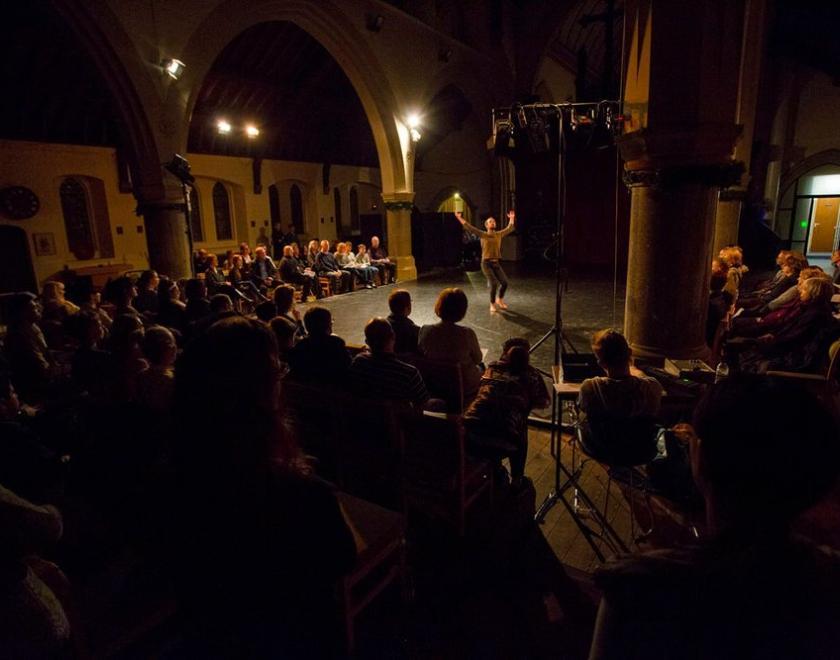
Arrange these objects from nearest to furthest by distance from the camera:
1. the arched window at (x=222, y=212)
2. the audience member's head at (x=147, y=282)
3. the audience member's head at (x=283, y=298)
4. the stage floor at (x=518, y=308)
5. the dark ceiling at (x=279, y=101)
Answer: the audience member's head at (x=283, y=298) → the audience member's head at (x=147, y=282) → the stage floor at (x=518, y=308) → the dark ceiling at (x=279, y=101) → the arched window at (x=222, y=212)

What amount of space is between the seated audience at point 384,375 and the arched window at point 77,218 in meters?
10.6

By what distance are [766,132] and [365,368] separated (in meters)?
15.8

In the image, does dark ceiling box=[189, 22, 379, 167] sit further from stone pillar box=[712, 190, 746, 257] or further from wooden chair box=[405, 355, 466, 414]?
wooden chair box=[405, 355, 466, 414]

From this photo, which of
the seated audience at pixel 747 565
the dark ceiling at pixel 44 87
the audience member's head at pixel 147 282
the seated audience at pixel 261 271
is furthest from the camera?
the seated audience at pixel 261 271

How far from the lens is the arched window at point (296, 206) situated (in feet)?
52.1

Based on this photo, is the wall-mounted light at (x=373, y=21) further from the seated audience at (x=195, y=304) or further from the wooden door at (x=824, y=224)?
the wooden door at (x=824, y=224)

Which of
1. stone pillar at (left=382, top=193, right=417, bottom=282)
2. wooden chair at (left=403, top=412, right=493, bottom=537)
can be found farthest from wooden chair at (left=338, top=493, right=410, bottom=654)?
stone pillar at (left=382, top=193, right=417, bottom=282)

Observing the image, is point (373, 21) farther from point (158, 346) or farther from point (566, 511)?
point (566, 511)

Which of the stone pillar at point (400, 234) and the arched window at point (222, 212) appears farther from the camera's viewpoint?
the arched window at point (222, 212)

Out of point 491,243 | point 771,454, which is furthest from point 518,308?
point 771,454

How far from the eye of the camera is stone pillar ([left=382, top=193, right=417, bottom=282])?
1224 cm

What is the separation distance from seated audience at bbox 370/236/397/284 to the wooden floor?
8.66 metres

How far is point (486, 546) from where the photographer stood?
256 centimetres

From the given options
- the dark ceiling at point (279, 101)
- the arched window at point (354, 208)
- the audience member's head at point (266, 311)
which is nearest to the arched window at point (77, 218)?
the dark ceiling at point (279, 101)
